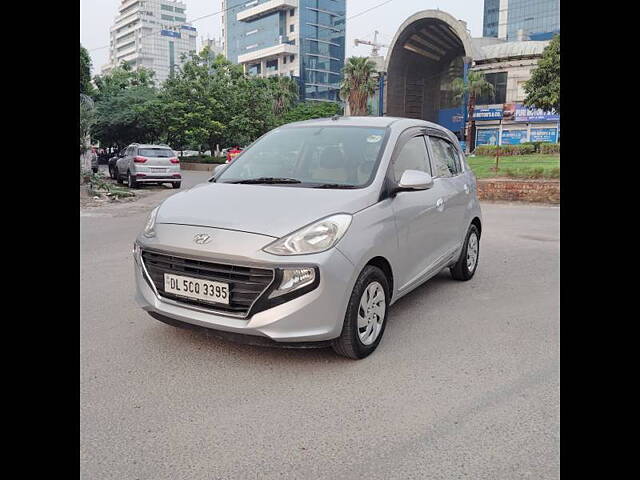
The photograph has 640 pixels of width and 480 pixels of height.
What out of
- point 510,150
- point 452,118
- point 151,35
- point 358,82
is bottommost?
point 510,150

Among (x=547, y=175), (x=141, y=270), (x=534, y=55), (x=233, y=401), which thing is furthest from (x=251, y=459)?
(x=534, y=55)

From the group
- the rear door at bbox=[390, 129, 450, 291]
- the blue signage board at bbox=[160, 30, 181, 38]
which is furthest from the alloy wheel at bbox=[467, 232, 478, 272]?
the blue signage board at bbox=[160, 30, 181, 38]

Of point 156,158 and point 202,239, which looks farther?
point 156,158

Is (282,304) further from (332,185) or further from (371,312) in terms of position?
(332,185)

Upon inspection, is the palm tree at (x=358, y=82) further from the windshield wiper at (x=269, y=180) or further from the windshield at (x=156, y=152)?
the windshield wiper at (x=269, y=180)

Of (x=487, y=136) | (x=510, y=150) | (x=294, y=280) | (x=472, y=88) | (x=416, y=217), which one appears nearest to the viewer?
(x=294, y=280)

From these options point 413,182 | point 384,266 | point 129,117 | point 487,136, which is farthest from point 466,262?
point 487,136

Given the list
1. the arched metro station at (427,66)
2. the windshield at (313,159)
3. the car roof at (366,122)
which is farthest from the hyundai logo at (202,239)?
the arched metro station at (427,66)

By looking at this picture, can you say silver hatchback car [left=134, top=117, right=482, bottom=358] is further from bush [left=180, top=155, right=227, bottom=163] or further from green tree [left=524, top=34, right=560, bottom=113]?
bush [left=180, top=155, right=227, bottom=163]

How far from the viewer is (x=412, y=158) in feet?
15.7

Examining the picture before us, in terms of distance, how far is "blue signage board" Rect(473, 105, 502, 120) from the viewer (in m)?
53.3

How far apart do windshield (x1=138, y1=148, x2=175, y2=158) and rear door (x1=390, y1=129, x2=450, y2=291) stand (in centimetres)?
1590

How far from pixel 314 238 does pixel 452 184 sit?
245 cm

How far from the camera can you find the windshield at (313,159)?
4297 millimetres
